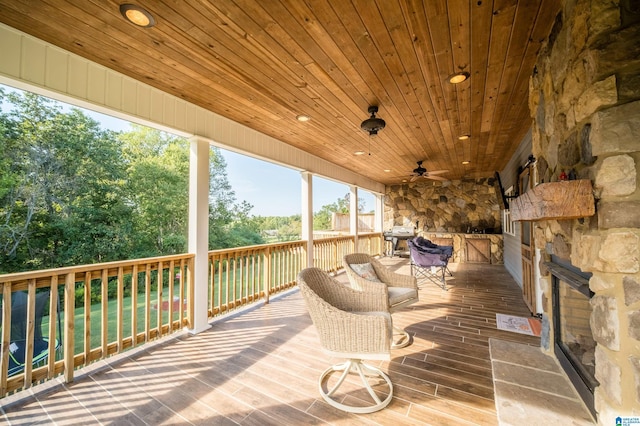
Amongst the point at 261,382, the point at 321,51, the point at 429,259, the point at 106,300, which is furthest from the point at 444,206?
the point at 106,300

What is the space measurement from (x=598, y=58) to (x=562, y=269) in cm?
141

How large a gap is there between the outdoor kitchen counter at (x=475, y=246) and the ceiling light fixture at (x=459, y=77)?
658 centimetres

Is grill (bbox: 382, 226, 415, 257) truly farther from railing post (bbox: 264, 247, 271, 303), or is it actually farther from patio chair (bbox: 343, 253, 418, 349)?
patio chair (bbox: 343, 253, 418, 349)

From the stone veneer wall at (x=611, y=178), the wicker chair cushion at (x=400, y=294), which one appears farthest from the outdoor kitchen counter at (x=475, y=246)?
the stone veneer wall at (x=611, y=178)

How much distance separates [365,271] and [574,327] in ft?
5.80

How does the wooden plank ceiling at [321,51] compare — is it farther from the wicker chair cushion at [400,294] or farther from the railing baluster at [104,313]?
the wicker chair cushion at [400,294]

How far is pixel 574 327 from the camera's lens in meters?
1.94

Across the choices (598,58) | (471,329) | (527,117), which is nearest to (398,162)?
(527,117)

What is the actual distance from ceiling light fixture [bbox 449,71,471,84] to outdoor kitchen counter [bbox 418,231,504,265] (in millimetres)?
6584

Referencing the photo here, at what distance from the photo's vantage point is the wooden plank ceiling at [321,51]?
1699 mm

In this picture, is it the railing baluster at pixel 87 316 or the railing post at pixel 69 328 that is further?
the railing baluster at pixel 87 316

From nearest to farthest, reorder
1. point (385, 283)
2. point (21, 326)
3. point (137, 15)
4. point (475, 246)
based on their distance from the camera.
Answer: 1. point (137, 15)
2. point (21, 326)
3. point (385, 283)
4. point (475, 246)

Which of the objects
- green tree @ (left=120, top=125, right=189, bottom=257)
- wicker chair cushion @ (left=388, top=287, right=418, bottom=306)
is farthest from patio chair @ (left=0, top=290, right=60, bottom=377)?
green tree @ (left=120, top=125, right=189, bottom=257)

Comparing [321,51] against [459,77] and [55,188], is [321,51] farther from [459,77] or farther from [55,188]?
[55,188]
